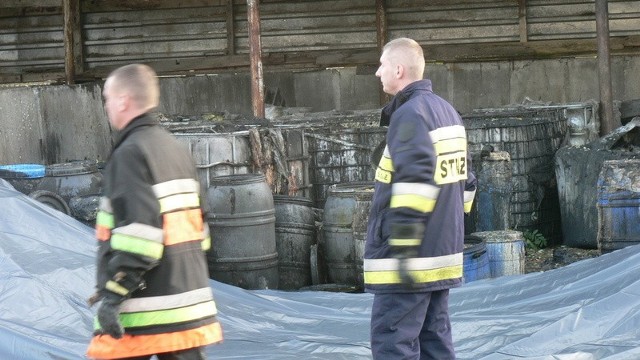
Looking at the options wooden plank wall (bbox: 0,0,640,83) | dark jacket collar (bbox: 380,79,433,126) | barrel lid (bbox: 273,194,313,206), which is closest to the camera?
dark jacket collar (bbox: 380,79,433,126)

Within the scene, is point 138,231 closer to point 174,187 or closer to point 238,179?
point 174,187

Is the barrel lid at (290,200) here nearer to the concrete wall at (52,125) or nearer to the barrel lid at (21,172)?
the barrel lid at (21,172)

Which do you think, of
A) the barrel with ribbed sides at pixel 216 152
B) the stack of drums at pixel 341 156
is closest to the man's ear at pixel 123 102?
the barrel with ribbed sides at pixel 216 152

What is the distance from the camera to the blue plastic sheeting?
7082mm

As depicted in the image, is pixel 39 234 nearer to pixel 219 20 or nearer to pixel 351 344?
pixel 351 344

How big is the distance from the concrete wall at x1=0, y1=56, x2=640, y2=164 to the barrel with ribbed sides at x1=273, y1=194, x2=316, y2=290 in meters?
3.66

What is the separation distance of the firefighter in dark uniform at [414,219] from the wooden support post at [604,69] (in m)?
6.80

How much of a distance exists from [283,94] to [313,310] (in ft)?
22.2

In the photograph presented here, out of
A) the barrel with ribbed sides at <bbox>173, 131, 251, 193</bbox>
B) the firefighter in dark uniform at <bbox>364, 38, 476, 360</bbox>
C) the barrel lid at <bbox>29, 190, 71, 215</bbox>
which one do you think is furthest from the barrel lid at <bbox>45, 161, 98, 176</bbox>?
the firefighter in dark uniform at <bbox>364, 38, 476, 360</bbox>

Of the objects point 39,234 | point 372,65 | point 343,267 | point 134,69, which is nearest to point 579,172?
point 343,267

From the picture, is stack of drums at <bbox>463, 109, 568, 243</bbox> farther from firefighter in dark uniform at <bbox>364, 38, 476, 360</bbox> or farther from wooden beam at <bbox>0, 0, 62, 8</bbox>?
wooden beam at <bbox>0, 0, 62, 8</bbox>

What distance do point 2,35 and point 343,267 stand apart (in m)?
7.65

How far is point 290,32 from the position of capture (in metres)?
14.8

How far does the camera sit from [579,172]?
440 inches
